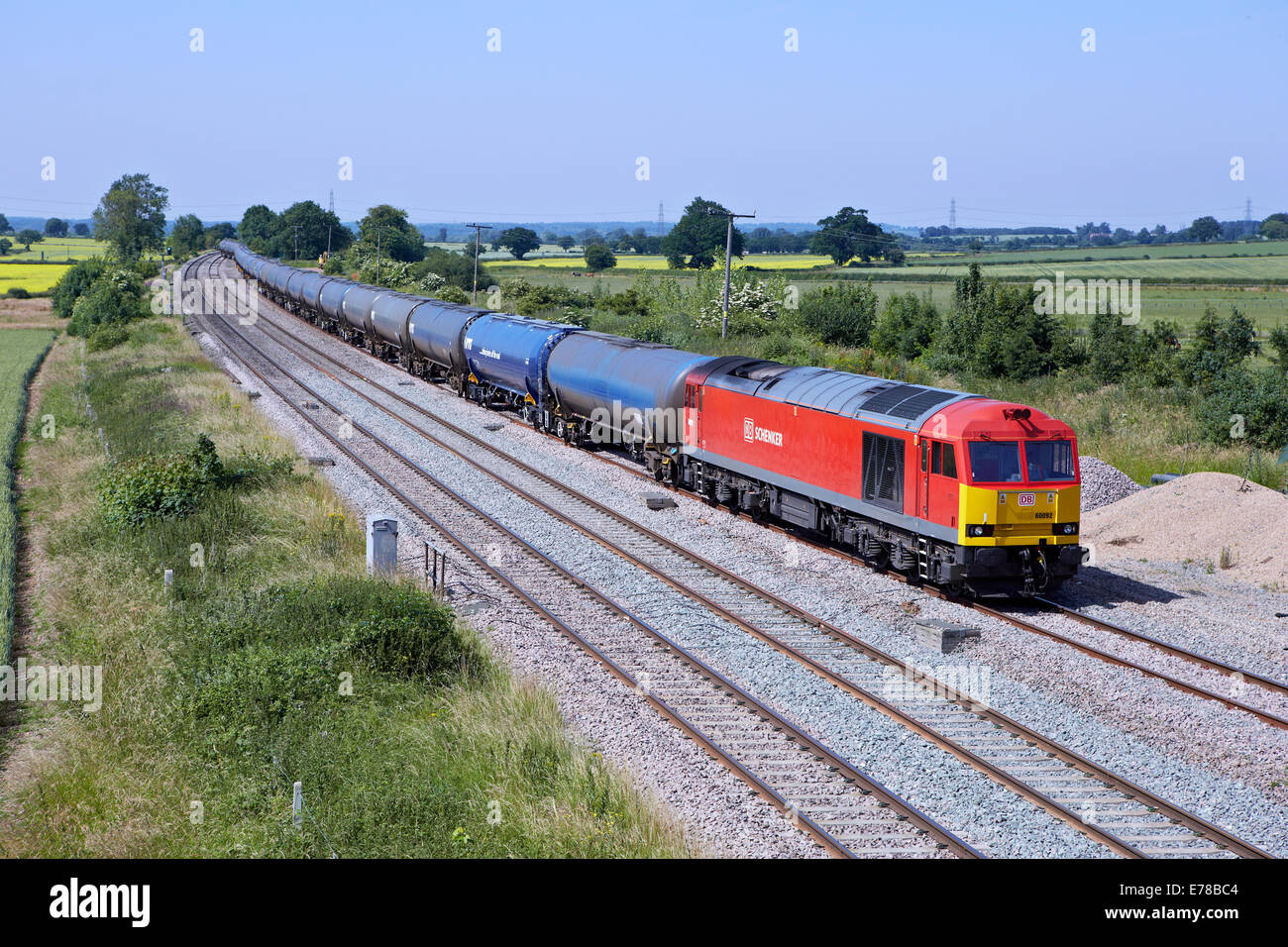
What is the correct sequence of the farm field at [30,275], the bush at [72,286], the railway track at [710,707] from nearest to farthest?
the railway track at [710,707], the bush at [72,286], the farm field at [30,275]

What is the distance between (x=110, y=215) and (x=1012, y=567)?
166294 millimetres

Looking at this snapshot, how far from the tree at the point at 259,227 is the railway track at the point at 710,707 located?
161 meters

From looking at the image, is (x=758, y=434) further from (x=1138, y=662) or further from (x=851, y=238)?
(x=851, y=238)

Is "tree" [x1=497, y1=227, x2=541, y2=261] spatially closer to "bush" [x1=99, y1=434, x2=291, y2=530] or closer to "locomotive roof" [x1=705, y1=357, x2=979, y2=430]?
"bush" [x1=99, y1=434, x2=291, y2=530]

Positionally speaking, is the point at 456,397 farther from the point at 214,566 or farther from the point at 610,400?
the point at 214,566

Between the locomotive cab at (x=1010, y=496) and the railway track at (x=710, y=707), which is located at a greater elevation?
the locomotive cab at (x=1010, y=496)

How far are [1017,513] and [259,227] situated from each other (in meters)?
182

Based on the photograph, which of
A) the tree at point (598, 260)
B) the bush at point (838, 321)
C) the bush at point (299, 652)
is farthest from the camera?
the tree at point (598, 260)

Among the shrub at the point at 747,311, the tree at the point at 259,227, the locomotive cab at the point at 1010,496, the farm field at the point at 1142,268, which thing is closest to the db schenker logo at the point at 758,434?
the locomotive cab at the point at 1010,496

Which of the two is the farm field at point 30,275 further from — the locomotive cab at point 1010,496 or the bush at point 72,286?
the locomotive cab at point 1010,496

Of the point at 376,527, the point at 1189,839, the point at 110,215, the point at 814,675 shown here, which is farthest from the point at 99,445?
the point at 110,215

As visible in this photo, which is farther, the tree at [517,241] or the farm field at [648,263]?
the tree at [517,241]

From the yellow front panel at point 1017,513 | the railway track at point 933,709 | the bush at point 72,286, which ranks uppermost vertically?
the bush at point 72,286

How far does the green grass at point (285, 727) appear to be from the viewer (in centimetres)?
1077
